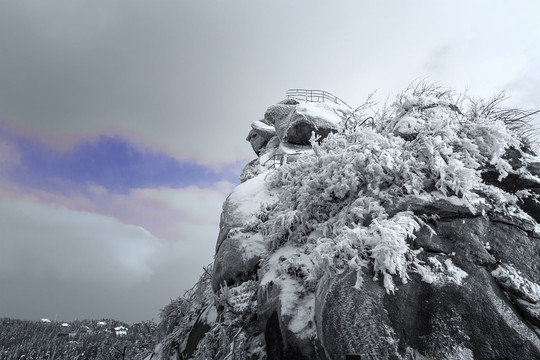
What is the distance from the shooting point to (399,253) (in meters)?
4.94

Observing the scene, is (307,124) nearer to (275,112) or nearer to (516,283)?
(275,112)

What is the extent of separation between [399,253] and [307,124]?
49.8ft

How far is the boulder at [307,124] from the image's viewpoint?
19188 mm

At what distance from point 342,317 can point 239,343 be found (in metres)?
2.62

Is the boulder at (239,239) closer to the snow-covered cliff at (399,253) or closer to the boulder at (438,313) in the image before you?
the snow-covered cliff at (399,253)

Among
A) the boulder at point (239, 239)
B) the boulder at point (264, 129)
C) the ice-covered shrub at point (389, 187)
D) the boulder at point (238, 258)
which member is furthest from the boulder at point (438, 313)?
the boulder at point (264, 129)

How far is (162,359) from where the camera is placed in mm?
10133

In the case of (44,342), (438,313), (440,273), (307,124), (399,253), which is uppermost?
(44,342)

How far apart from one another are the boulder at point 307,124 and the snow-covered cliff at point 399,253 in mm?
10124

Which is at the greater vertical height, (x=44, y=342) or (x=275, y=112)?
(x=275, y=112)

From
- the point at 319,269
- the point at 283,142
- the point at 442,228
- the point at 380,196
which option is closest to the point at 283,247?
the point at 319,269

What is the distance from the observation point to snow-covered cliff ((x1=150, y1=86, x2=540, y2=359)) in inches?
182

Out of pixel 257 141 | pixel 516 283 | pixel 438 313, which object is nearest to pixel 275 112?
pixel 257 141

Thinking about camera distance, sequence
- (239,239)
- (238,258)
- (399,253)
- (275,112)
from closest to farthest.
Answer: (399,253), (238,258), (239,239), (275,112)
